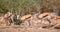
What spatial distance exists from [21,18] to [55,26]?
0.41 meters

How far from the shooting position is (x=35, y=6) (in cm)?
237

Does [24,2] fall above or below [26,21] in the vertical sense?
above

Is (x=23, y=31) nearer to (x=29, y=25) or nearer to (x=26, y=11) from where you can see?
(x=29, y=25)

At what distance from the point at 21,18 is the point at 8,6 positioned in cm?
22

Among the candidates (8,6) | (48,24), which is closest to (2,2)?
(8,6)

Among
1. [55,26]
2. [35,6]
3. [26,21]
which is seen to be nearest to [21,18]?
[26,21]

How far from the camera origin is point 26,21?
2.32m

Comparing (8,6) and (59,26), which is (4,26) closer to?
(8,6)

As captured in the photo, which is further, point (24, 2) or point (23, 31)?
point (24, 2)

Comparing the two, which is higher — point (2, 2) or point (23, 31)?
point (2, 2)

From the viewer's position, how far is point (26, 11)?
238cm

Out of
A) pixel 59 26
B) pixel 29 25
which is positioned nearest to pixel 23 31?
pixel 29 25

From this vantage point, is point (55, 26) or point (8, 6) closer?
point (55, 26)

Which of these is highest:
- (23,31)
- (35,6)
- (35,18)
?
(35,6)
